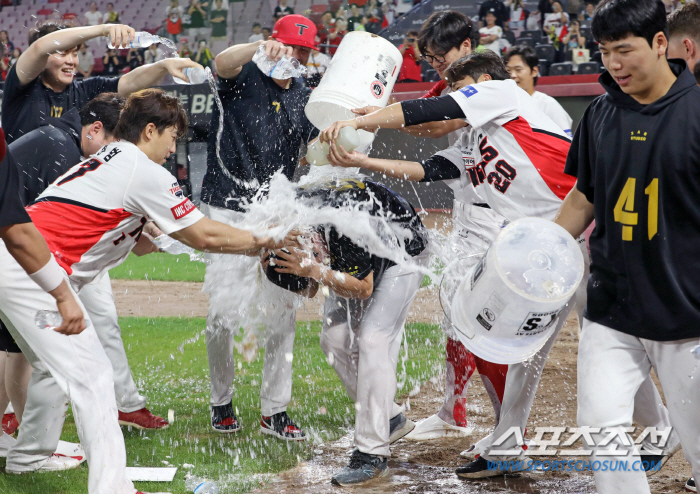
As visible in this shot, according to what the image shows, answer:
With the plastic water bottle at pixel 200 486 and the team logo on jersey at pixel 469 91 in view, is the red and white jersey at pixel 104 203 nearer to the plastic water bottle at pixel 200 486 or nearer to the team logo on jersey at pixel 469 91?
the plastic water bottle at pixel 200 486

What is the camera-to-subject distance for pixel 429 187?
1652 cm

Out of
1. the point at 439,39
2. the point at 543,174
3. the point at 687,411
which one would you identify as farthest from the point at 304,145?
the point at 687,411

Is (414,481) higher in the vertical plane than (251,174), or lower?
lower

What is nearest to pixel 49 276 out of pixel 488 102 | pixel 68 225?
pixel 68 225

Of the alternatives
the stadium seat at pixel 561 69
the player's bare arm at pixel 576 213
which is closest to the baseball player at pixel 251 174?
the player's bare arm at pixel 576 213

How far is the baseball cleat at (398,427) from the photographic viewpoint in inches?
168

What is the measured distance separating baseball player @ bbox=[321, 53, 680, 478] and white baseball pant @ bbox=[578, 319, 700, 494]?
3.08 ft

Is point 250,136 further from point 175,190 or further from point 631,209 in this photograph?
point 631,209

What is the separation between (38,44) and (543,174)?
3.06 meters

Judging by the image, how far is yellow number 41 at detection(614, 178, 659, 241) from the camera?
2521 millimetres

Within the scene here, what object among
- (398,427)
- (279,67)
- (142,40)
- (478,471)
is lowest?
(398,427)

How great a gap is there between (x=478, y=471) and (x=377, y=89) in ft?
7.12

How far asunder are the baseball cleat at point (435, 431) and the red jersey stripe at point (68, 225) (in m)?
2.32

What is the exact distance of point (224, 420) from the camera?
4.56 metres
